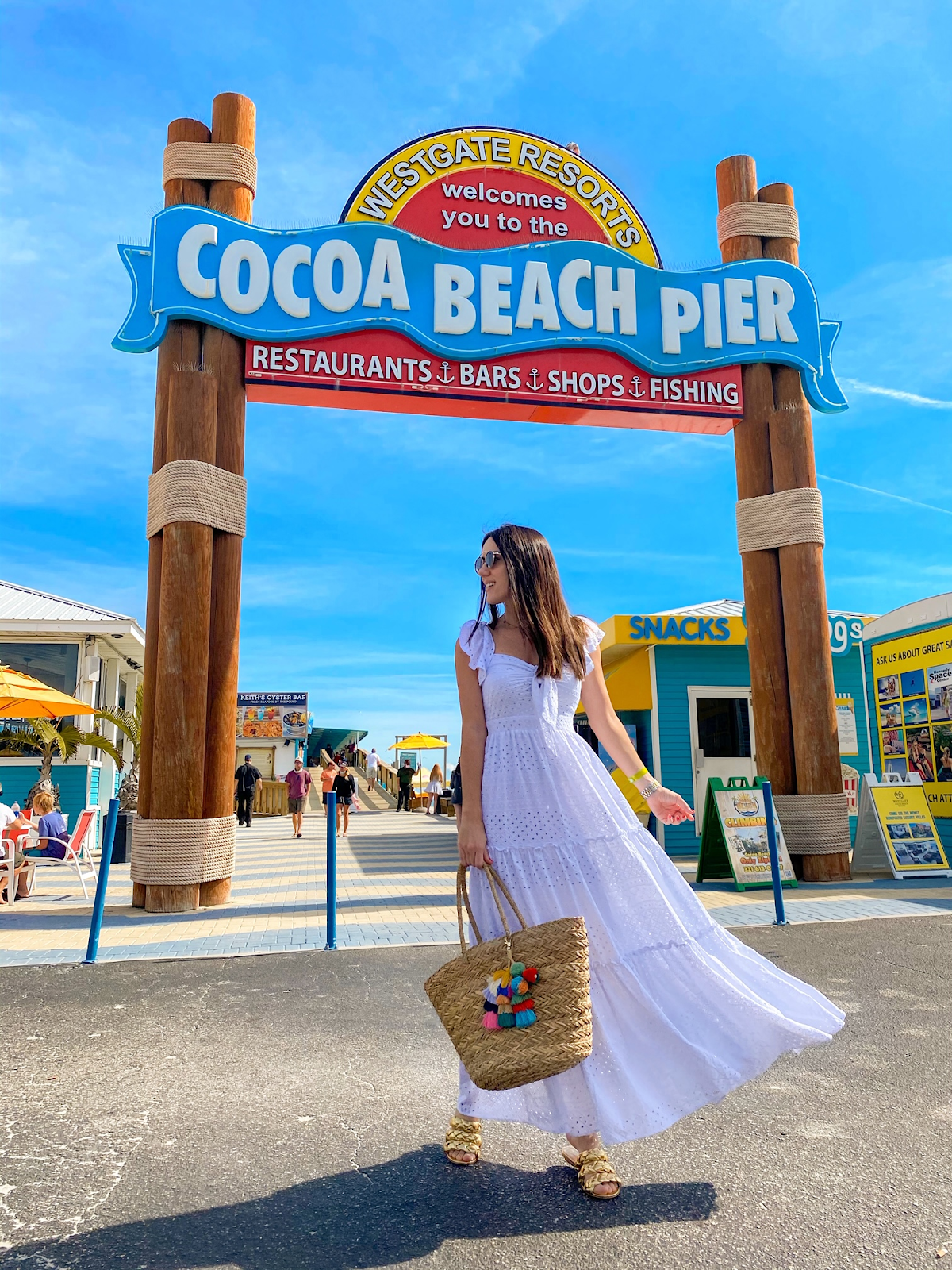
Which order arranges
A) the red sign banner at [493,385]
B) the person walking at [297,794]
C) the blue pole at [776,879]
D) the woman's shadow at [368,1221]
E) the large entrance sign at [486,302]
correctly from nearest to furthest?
the woman's shadow at [368,1221] → the blue pole at [776,879] → the large entrance sign at [486,302] → the red sign banner at [493,385] → the person walking at [297,794]

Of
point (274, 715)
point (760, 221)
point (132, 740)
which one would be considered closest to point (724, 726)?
point (760, 221)

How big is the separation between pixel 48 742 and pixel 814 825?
11405mm

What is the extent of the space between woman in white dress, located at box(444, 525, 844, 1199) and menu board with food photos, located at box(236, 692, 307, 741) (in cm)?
3402

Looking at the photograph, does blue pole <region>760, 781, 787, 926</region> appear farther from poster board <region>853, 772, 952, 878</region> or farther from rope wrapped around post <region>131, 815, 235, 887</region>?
rope wrapped around post <region>131, 815, 235, 887</region>

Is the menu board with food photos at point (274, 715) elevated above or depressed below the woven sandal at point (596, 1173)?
above

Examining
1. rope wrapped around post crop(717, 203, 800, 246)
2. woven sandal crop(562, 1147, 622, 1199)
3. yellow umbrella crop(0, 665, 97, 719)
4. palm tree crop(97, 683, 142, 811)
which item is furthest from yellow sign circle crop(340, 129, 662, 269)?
woven sandal crop(562, 1147, 622, 1199)

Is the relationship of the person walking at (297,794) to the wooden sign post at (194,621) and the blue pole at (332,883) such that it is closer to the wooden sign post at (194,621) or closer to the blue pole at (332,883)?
the wooden sign post at (194,621)

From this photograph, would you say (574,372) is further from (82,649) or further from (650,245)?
(82,649)

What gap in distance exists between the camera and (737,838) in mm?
9352

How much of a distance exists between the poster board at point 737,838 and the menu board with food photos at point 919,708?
2.84 m

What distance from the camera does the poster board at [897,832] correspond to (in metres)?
9.94

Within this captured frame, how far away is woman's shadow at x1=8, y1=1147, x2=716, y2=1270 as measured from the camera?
2.26 metres

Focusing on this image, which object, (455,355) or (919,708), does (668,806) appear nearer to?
(455,355)

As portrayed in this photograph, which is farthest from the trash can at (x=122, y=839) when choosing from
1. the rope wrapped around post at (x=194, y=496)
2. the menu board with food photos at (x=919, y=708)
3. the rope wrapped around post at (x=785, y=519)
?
the menu board with food photos at (x=919, y=708)
